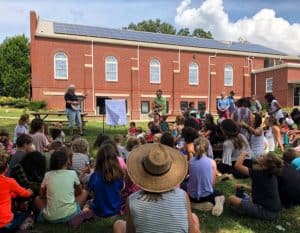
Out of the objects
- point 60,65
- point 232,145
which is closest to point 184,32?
point 60,65

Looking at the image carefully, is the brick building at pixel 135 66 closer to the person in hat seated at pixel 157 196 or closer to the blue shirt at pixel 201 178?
the blue shirt at pixel 201 178

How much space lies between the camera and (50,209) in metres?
4.82

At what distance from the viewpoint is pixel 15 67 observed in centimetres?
4731

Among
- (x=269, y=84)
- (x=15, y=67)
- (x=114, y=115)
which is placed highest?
(x=15, y=67)

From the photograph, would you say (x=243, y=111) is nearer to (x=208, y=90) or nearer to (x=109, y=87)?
→ (x=109, y=87)

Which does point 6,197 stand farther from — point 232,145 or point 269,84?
point 269,84

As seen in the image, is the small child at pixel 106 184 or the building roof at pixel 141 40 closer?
the small child at pixel 106 184

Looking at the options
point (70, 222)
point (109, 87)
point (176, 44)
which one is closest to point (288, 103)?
point (176, 44)

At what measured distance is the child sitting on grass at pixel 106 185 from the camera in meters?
4.88

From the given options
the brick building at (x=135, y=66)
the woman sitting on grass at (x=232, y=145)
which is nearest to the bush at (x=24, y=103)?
the brick building at (x=135, y=66)

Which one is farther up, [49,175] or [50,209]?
[49,175]

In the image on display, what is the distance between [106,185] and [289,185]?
2.59 meters

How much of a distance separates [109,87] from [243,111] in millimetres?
25861

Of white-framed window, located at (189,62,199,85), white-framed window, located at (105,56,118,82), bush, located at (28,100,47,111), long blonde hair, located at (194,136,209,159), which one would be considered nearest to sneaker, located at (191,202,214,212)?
long blonde hair, located at (194,136,209,159)
